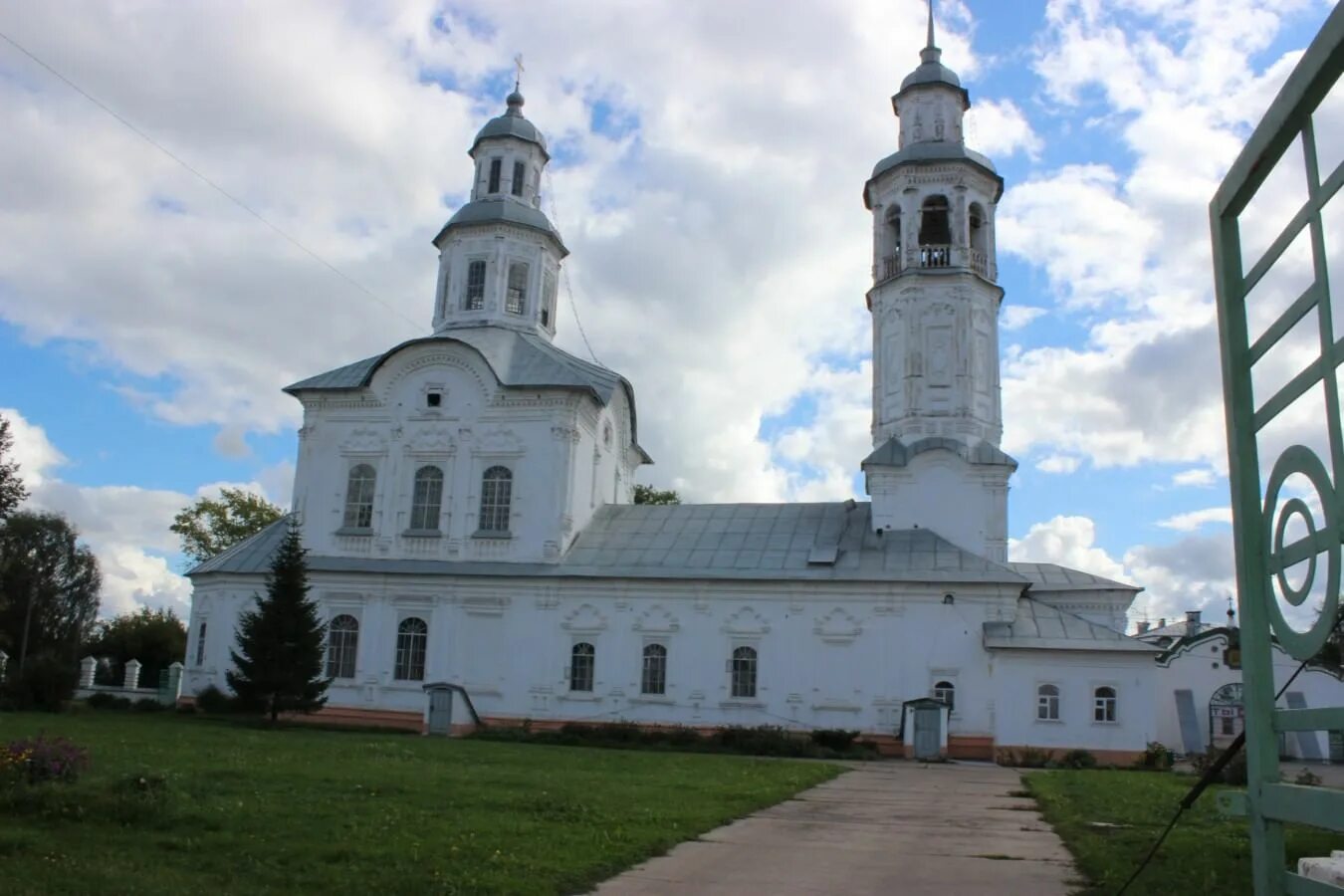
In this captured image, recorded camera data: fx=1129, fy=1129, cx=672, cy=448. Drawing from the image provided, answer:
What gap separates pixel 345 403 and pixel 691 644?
12.2 metres

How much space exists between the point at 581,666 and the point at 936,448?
10823 millimetres

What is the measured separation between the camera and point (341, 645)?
30500 mm

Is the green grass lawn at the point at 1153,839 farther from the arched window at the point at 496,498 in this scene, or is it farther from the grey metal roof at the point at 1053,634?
the arched window at the point at 496,498

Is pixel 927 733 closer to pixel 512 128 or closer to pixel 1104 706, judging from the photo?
pixel 1104 706

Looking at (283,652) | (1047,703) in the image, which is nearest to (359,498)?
(283,652)

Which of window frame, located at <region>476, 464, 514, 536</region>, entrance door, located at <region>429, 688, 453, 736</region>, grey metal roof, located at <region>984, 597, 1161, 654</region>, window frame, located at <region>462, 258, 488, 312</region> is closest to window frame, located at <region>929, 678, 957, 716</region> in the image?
grey metal roof, located at <region>984, 597, 1161, 654</region>

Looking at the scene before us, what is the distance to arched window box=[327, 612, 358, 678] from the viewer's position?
3023cm

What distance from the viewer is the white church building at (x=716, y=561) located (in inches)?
1062

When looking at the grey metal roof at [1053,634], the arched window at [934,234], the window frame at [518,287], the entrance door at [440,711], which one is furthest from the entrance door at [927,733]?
the window frame at [518,287]

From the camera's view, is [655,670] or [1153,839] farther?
[655,670]

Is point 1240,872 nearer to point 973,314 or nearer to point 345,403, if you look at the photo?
point 973,314

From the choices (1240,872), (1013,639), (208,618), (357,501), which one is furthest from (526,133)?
(1240,872)

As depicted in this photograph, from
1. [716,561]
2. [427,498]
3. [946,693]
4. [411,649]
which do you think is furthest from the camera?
[427,498]

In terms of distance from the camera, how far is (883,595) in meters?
27.7
